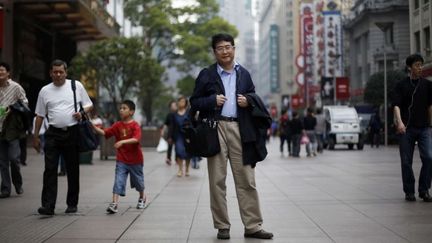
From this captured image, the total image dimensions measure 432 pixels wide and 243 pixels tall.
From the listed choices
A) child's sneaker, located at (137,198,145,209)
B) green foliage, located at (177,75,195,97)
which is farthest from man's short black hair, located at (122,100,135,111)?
green foliage, located at (177,75,195,97)

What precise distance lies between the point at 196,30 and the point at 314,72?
34299 mm

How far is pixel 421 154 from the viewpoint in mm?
8648

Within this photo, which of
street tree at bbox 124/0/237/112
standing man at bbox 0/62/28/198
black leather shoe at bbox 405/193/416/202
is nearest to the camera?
black leather shoe at bbox 405/193/416/202

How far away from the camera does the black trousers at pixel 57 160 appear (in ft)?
25.4

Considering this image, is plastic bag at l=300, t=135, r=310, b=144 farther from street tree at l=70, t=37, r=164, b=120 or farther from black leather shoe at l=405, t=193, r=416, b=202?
black leather shoe at l=405, t=193, r=416, b=202

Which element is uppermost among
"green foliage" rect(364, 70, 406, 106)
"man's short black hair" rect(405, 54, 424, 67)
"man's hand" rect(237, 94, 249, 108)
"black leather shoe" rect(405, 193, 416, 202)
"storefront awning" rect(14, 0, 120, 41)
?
"storefront awning" rect(14, 0, 120, 41)

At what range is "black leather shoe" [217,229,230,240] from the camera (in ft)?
20.1

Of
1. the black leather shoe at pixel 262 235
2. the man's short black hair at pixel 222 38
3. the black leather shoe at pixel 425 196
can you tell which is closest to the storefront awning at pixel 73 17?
the black leather shoe at pixel 425 196

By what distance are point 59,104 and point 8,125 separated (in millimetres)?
1825

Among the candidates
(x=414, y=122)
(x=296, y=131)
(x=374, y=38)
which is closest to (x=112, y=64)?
(x=296, y=131)

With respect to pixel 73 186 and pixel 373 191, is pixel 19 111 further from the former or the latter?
pixel 373 191

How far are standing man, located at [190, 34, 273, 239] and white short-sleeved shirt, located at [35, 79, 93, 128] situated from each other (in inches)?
90.2

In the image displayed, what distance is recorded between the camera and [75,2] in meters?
Answer: 24.8

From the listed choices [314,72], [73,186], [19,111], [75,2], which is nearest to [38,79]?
[75,2]
